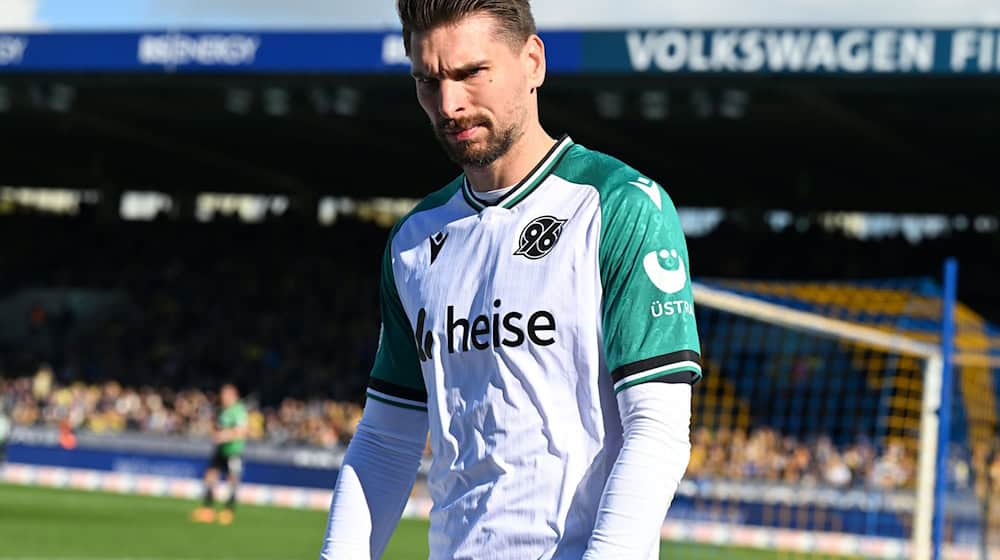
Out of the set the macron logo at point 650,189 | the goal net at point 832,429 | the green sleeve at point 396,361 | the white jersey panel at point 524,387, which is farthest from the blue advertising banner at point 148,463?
the macron logo at point 650,189

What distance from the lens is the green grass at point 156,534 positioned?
15672 millimetres

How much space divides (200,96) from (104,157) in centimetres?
1024

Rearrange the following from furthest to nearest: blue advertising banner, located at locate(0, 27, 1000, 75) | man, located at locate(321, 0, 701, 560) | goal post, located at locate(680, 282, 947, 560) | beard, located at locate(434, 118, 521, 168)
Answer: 1. blue advertising banner, located at locate(0, 27, 1000, 75)
2. goal post, located at locate(680, 282, 947, 560)
3. beard, located at locate(434, 118, 521, 168)
4. man, located at locate(321, 0, 701, 560)

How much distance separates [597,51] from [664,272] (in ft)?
78.5

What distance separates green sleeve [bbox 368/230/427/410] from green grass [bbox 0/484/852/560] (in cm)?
1205

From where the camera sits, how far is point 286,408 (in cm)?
3066

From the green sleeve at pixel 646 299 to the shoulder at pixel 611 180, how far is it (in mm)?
15

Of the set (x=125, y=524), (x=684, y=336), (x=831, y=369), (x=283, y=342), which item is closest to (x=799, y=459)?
(x=831, y=369)

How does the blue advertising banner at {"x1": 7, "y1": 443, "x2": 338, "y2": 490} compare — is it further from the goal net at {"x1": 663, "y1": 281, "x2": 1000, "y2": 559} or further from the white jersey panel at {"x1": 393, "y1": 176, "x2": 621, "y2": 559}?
the white jersey panel at {"x1": 393, "y1": 176, "x2": 621, "y2": 559}

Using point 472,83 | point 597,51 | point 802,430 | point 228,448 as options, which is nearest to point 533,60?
point 472,83

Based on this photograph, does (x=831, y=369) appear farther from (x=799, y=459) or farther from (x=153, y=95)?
(x=153, y=95)

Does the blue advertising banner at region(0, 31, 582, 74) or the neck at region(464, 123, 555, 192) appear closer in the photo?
the neck at region(464, 123, 555, 192)

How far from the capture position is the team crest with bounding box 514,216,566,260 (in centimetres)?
278

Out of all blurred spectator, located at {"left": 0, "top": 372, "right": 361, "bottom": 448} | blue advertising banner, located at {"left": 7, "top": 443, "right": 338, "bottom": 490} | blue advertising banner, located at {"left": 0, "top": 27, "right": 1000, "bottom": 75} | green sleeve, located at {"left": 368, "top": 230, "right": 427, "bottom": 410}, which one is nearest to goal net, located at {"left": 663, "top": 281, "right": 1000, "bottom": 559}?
blue advertising banner, located at {"left": 0, "top": 27, "right": 1000, "bottom": 75}
